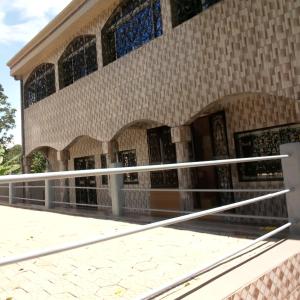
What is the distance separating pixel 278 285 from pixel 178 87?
5.38 m

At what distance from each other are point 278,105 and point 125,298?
579cm

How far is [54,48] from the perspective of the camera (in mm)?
A: 12617

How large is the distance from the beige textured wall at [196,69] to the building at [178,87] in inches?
0.8

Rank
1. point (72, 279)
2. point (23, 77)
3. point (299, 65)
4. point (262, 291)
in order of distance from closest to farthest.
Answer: point (262, 291)
point (72, 279)
point (299, 65)
point (23, 77)

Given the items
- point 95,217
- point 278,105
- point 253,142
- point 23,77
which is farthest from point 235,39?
point 23,77

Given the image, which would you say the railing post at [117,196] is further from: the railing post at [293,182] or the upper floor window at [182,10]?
the railing post at [293,182]

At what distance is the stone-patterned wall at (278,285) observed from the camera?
7.93 feet

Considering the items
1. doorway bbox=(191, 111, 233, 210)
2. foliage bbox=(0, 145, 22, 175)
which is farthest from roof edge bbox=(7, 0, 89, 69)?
doorway bbox=(191, 111, 233, 210)

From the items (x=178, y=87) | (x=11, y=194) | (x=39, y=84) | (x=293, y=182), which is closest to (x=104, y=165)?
(x=11, y=194)

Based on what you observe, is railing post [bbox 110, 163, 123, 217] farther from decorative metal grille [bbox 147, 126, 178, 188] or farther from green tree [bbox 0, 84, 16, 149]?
green tree [bbox 0, 84, 16, 149]

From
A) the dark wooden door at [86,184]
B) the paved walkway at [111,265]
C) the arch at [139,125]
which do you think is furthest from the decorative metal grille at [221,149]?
the dark wooden door at [86,184]

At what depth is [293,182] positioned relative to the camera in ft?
11.4

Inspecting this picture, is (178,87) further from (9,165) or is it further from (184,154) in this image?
(9,165)

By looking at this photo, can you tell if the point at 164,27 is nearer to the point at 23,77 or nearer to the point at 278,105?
the point at 278,105
